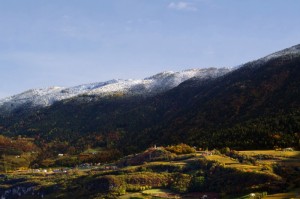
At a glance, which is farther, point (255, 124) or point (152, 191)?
point (255, 124)

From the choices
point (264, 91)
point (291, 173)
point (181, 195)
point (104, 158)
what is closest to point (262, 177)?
point (291, 173)

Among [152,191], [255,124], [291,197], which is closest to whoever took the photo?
[291,197]

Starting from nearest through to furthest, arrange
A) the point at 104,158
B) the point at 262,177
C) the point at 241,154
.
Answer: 1. the point at 262,177
2. the point at 241,154
3. the point at 104,158

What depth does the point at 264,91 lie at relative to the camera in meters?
185

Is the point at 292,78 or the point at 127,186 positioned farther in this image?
the point at 292,78

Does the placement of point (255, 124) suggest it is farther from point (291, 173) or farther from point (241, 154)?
point (291, 173)

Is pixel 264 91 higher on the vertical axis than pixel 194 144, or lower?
higher

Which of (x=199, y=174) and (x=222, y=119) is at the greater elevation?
(x=222, y=119)

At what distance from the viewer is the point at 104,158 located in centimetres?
16312

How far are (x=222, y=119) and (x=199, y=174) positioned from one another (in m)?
90.8

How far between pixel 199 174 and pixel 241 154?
13.7 m

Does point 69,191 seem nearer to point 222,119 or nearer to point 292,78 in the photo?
point 222,119

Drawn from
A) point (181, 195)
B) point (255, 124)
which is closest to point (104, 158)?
point (255, 124)

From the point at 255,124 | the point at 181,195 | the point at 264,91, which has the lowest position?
the point at 181,195
